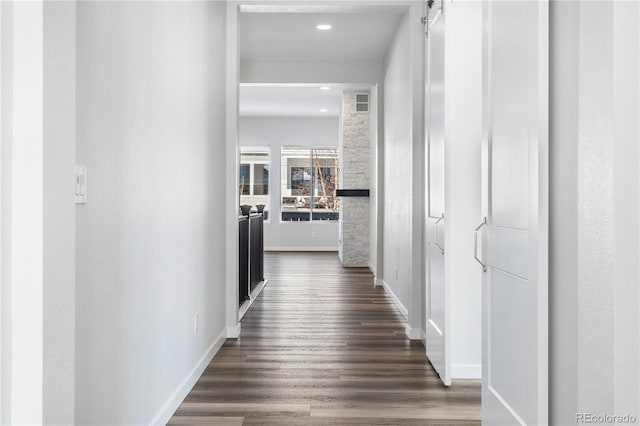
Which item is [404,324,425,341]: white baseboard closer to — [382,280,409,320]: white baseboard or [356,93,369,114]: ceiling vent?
[382,280,409,320]: white baseboard

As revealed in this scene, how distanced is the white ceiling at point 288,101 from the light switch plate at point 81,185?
22.1ft

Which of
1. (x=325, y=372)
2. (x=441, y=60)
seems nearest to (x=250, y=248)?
(x=325, y=372)

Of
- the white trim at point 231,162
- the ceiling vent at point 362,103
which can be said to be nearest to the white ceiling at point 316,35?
the white trim at point 231,162

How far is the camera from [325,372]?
3438 millimetres

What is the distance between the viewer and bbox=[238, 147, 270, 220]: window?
12.7 metres

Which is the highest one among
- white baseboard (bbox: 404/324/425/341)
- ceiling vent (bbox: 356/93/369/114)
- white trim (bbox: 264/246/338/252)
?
ceiling vent (bbox: 356/93/369/114)

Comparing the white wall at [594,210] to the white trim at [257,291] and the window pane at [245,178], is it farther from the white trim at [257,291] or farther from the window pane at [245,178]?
the window pane at [245,178]

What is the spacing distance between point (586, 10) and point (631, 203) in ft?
1.97

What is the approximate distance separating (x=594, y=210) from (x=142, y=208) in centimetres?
165

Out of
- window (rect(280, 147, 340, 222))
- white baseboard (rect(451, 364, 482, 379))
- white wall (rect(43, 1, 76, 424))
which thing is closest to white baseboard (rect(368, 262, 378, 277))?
window (rect(280, 147, 340, 222))

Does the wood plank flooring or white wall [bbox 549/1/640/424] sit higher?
white wall [bbox 549/1/640/424]

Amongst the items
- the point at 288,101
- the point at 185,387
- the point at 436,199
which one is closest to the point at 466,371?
the point at 436,199

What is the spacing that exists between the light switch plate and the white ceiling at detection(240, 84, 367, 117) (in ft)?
22.1
